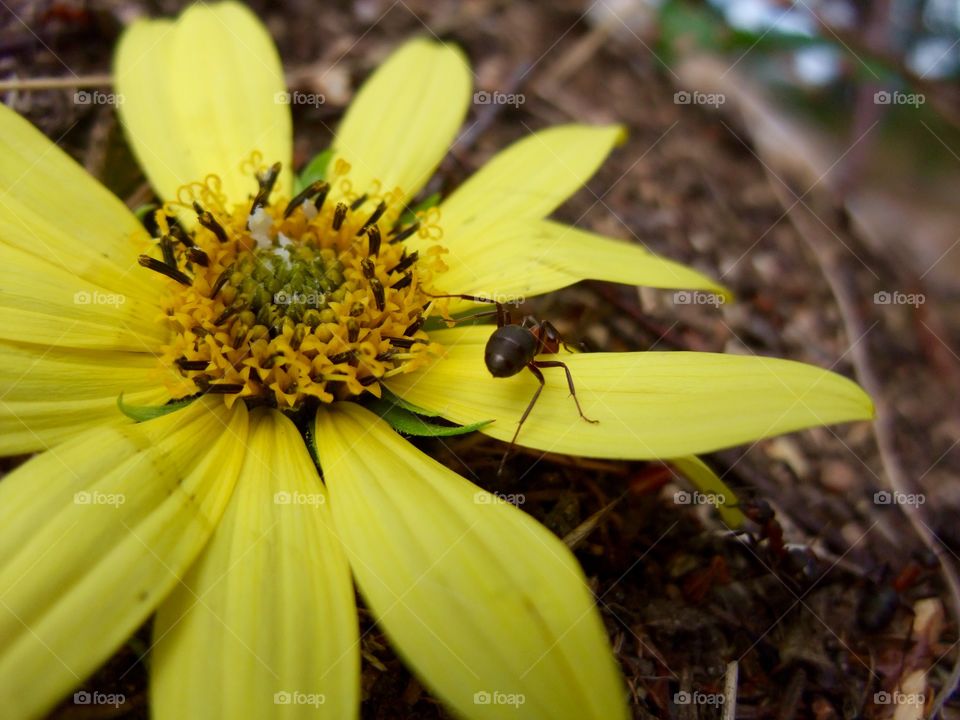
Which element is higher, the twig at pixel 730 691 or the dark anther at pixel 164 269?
the dark anther at pixel 164 269

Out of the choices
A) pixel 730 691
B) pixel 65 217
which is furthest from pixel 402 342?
pixel 730 691

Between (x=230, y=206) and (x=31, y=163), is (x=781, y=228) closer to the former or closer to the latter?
(x=230, y=206)

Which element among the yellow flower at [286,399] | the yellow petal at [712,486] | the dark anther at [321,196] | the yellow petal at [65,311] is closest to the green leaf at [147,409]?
the yellow flower at [286,399]

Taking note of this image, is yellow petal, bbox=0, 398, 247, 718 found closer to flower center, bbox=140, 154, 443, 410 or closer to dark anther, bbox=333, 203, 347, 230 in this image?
flower center, bbox=140, 154, 443, 410

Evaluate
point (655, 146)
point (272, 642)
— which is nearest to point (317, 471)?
point (272, 642)

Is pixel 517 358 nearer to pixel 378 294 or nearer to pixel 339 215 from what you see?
pixel 378 294

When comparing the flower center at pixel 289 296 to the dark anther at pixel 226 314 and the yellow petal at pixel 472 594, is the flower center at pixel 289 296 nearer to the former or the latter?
the dark anther at pixel 226 314

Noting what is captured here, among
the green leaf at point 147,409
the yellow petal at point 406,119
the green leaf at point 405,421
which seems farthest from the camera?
the yellow petal at point 406,119
